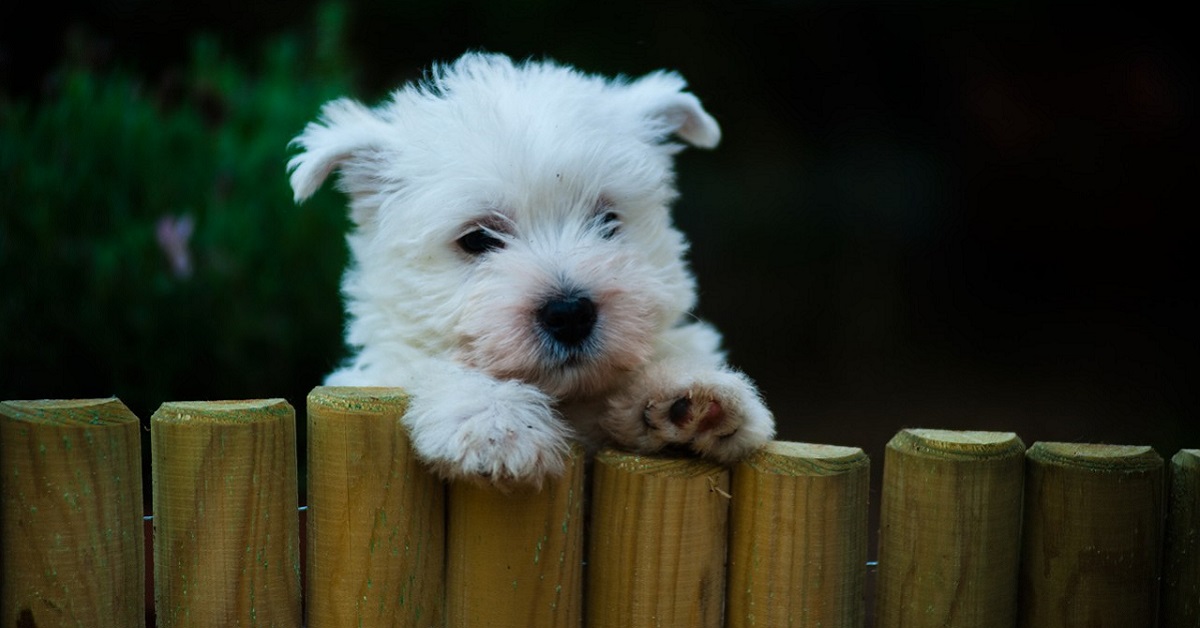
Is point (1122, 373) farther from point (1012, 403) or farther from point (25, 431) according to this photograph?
point (25, 431)

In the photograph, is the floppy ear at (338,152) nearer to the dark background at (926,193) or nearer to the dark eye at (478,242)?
the dark eye at (478,242)

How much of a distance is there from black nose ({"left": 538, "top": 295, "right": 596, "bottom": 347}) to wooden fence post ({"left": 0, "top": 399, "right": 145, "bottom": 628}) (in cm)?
123

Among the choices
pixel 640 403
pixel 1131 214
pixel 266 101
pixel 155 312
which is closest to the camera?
pixel 640 403

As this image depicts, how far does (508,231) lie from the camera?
3721mm

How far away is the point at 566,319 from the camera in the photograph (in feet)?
11.1

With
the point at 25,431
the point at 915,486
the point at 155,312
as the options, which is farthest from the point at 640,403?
the point at 155,312

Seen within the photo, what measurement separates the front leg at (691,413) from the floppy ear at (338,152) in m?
1.35

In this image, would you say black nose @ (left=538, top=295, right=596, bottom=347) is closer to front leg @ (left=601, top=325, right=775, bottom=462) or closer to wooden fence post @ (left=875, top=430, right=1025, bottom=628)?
front leg @ (left=601, top=325, right=775, bottom=462)

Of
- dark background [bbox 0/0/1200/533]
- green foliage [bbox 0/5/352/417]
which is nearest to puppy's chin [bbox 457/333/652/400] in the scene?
green foliage [bbox 0/5/352/417]

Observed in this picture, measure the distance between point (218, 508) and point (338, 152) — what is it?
157 centimetres

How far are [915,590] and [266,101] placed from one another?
4.92 metres

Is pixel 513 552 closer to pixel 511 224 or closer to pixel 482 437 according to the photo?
pixel 482 437

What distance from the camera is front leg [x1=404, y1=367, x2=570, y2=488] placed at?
9.30ft

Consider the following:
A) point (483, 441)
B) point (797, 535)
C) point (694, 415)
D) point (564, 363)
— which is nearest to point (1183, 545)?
point (797, 535)
